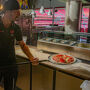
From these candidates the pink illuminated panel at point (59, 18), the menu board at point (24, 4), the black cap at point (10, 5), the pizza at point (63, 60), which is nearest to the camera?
the black cap at point (10, 5)

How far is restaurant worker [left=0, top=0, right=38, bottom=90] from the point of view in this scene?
3.90 feet

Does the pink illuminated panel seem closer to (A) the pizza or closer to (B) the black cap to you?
(A) the pizza

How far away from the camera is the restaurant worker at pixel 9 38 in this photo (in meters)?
1.19

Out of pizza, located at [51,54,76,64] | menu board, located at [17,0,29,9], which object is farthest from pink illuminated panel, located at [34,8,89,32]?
menu board, located at [17,0,29,9]

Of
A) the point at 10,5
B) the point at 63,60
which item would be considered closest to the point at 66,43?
the point at 63,60

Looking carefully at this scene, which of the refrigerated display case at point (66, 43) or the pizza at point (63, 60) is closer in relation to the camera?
the pizza at point (63, 60)

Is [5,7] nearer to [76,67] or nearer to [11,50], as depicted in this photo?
[11,50]

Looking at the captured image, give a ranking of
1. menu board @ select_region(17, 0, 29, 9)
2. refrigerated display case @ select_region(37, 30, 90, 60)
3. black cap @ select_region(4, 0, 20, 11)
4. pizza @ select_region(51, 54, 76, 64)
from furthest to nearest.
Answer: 1. refrigerated display case @ select_region(37, 30, 90, 60)
2. pizza @ select_region(51, 54, 76, 64)
3. menu board @ select_region(17, 0, 29, 9)
4. black cap @ select_region(4, 0, 20, 11)

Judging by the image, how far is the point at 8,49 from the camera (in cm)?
132

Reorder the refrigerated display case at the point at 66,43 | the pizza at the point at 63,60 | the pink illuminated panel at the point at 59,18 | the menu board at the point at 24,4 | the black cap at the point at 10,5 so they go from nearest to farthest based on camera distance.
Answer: the black cap at the point at 10,5, the menu board at the point at 24,4, the pizza at the point at 63,60, the refrigerated display case at the point at 66,43, the pink illuminated panel at the point at 59,18

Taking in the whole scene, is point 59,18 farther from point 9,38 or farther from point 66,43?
point 9,38

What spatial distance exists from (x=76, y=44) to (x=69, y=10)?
12.3 feet

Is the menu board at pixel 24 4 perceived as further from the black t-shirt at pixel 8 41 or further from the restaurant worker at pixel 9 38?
the black t-shirt at pixel 8 41

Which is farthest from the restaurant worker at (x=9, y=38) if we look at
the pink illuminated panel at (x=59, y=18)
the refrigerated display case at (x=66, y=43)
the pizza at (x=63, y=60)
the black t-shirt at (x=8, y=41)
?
the pink illuminated panel at (x=59, y=18)
